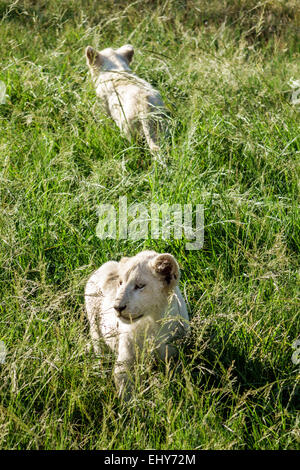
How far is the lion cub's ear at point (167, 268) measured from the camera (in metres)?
3.41

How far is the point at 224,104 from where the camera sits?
17.7 ft

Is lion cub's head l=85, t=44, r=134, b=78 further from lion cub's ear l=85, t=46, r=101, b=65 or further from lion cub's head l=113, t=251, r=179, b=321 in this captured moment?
lion cub's head l=113, t=251, r=179, b=321

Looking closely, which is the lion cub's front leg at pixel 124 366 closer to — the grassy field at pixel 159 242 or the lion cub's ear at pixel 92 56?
the grassy field at pixel 159 242

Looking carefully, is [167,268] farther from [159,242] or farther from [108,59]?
[108,59]

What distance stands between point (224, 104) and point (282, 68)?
61.5 inches

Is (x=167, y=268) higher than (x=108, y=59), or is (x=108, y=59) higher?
(x=167, y=268)

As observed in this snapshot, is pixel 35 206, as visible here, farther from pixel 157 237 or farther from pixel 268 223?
pixel 268 223

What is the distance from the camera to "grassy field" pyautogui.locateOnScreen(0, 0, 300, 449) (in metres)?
3.15

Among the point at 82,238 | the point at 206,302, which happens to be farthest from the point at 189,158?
the point at 206,302
